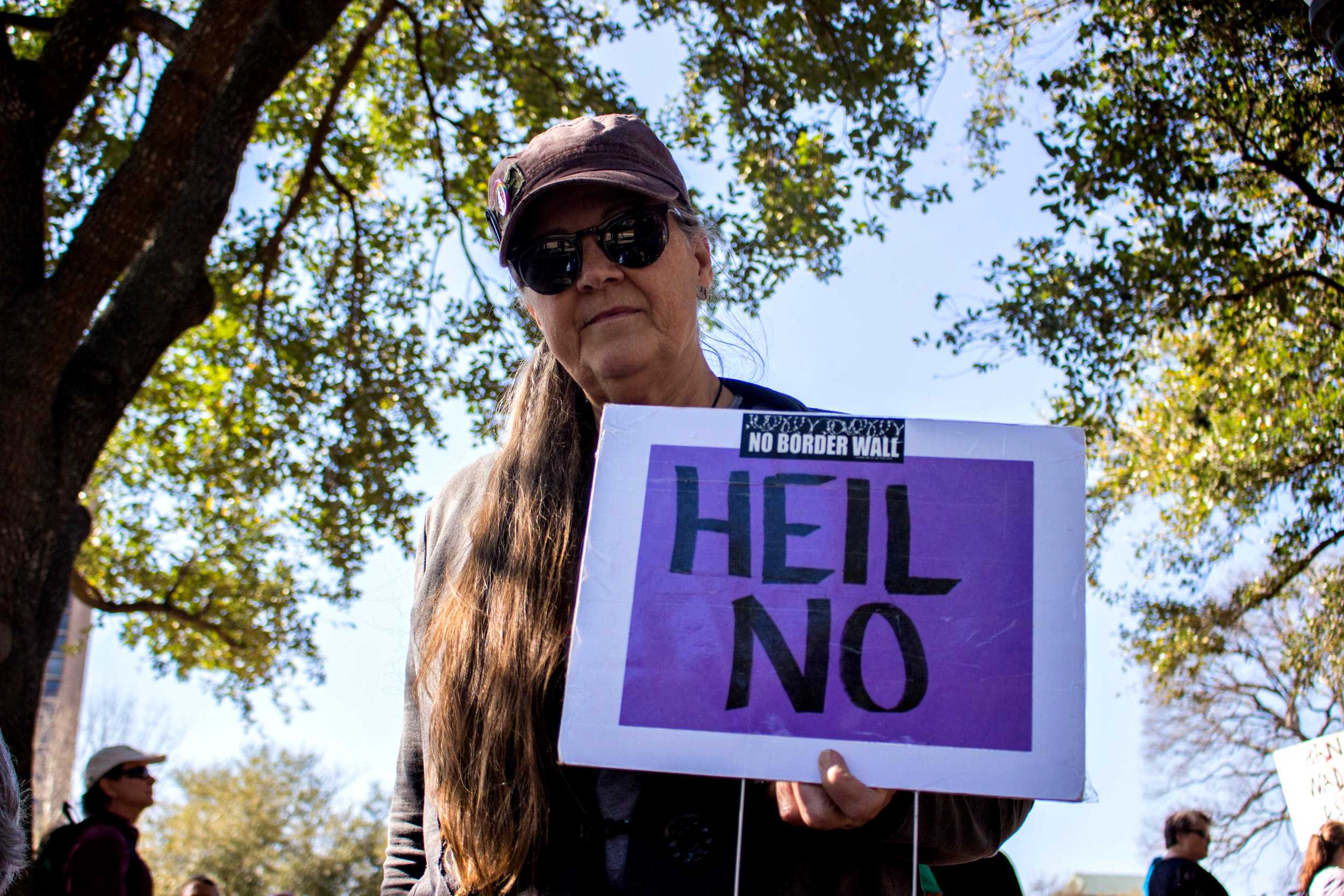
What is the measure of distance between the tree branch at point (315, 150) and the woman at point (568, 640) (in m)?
8.80

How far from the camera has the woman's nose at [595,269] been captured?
1899 mm

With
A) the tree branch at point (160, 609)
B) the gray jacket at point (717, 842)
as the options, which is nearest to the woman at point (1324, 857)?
the gray jacket at point (717, 842)

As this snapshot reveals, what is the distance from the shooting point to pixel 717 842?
1.53 metres

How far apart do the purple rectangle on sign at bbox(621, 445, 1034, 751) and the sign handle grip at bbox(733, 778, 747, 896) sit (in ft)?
0.27

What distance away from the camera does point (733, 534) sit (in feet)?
5.11

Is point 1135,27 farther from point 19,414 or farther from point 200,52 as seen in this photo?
point 19,414

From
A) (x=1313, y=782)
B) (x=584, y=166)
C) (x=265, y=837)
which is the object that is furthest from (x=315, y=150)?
(x=265, y=837)

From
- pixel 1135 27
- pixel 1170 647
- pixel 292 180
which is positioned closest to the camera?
pixel 1135 27

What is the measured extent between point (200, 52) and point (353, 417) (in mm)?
3766

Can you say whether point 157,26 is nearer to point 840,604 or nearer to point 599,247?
point 599,247

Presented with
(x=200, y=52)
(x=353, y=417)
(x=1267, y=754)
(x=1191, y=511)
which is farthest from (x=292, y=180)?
(x=1267, y=754)

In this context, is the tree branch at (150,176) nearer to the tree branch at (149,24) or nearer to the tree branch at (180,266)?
the tree branch at (180,266)

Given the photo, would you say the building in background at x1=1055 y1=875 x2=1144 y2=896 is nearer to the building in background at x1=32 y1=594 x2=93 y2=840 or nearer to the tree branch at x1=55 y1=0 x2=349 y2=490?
the building in background at x1=32 y1=594 x2=93 y2=840

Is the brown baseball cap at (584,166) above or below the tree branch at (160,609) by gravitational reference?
below
